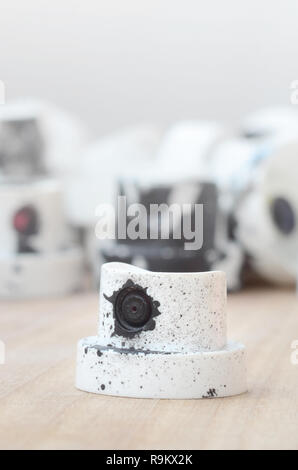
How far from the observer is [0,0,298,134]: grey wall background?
3.76 m

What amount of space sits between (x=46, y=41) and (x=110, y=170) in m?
0.88

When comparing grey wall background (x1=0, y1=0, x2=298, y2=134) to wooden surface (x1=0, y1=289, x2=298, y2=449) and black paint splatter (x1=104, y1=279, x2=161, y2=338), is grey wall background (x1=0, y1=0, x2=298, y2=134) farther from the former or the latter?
black paint splatter (x1=104, y1=279, x2=161, y2=338)

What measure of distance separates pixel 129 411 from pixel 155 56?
3.05 m

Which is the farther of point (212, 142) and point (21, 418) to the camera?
point (212, 142)

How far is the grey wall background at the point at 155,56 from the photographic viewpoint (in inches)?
148

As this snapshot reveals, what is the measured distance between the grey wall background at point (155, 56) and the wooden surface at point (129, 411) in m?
2.25

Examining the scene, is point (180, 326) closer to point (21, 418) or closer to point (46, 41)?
point (21, 418)

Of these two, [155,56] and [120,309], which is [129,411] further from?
[155,56]

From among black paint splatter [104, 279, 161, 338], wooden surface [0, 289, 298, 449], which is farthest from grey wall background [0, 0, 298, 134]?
black paint splatter [104, 279, 161, 338]

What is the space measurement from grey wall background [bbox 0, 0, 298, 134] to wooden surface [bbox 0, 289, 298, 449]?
2.25 meters

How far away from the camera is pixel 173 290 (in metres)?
1.21

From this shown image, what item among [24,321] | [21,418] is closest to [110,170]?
[24,321]

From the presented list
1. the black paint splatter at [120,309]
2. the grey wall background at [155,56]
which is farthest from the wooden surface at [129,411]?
the grey wall background at [155,56]

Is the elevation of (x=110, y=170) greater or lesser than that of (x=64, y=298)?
greater
